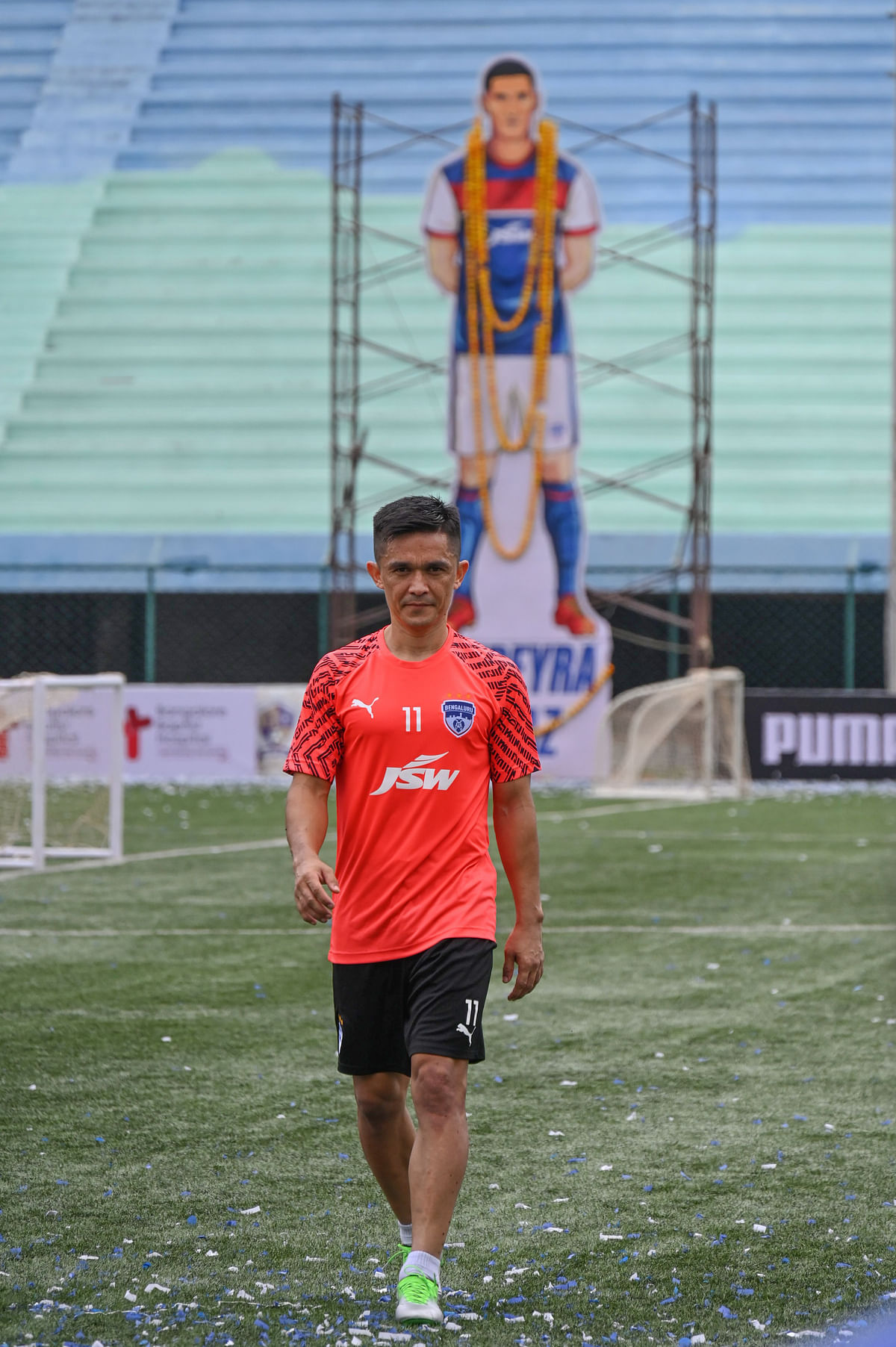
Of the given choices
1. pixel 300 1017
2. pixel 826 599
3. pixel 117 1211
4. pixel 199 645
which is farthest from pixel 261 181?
pixel 117 1211

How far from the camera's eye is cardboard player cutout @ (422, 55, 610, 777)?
19297mm

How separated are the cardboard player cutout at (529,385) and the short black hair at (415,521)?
15455 millimetres

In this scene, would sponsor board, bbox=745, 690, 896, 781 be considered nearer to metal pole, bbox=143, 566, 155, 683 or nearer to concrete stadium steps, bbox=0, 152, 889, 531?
concrete stadium steps, bbox=0, 152, 889, 531

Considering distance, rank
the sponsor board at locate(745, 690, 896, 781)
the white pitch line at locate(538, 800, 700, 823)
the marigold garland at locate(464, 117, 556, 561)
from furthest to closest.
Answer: the marigold garland at locate(464, 117, 556, 561) → the sponsor board at locate(745, 690, 896, 781) → the white pitch line at locate(538, 800, 700, 823)

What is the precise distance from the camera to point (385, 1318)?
3.59 metres

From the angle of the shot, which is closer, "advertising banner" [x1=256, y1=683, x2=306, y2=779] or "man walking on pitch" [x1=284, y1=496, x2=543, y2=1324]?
"man walking on pitch" [x1=284, y1=496, x2=543, y2=1324]

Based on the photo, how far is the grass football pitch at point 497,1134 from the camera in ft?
12.2

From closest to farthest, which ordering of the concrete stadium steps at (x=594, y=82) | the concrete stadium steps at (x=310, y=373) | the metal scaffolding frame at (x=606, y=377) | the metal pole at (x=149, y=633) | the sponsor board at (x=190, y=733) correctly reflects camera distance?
1. the sponsor board at (x=190, y=733)
2. the metal scaffolding frame at (x=606, y=377)
3. the metal pole at (x=149, y=633)
4. the concrete stadium steps at (x=310, y=373)
5. the concrete stadium steps at (x=594, y=82)

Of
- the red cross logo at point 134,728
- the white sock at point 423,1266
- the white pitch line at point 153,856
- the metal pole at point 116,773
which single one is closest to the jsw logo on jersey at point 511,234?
the red cross logo at point 134,728

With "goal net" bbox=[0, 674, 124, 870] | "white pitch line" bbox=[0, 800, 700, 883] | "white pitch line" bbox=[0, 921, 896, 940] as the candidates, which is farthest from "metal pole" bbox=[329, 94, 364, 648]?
"white pitch line" bbox=[0, 921, 896, 940]

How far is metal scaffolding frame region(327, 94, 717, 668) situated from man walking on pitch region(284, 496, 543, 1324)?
1557 cm

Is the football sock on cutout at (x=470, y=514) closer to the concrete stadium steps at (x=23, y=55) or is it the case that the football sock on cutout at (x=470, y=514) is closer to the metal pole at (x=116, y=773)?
the metal pole at (x=116, y=773)

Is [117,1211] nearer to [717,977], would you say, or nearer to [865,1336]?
[865,1336]

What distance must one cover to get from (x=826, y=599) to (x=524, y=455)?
3.98m
